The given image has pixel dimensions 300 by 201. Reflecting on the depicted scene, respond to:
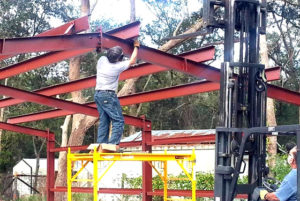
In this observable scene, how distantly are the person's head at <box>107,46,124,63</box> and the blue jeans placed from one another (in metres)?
0.54

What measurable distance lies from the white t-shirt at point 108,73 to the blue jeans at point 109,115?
0.37ft

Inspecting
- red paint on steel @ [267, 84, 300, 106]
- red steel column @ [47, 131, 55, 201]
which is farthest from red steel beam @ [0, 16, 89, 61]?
red steel column @ [47, 131, 55, 201]

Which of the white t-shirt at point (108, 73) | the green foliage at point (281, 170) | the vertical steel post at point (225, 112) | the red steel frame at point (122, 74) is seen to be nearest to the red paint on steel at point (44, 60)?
the red steel frame at point (122, 74)

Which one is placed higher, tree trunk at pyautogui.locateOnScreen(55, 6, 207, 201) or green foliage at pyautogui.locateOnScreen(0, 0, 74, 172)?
green foliage at pyautogui.locateOnScreen(0, 0, 74, 172)

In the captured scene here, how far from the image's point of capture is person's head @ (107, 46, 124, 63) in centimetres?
870

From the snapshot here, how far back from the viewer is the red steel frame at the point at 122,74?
9.53 meters

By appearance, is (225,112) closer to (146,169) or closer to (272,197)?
(272,197)

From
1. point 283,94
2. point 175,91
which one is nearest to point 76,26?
point 175,91

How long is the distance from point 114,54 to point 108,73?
325mm

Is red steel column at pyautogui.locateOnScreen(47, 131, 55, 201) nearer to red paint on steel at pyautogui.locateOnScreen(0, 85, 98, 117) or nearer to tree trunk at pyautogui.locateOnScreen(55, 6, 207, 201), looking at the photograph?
red paint on steel at pyautogui.locateOnScreen(0, 85, 98, 117)

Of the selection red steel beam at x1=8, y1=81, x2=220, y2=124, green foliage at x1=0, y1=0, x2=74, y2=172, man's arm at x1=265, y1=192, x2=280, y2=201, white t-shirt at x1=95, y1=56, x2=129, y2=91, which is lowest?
man's arm at x1=265, y1=192, x2=280, y2=201

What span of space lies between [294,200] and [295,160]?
47cm

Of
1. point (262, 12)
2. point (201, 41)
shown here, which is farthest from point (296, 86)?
point (262, 12)

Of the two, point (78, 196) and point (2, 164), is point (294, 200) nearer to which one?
point (78, 196)
